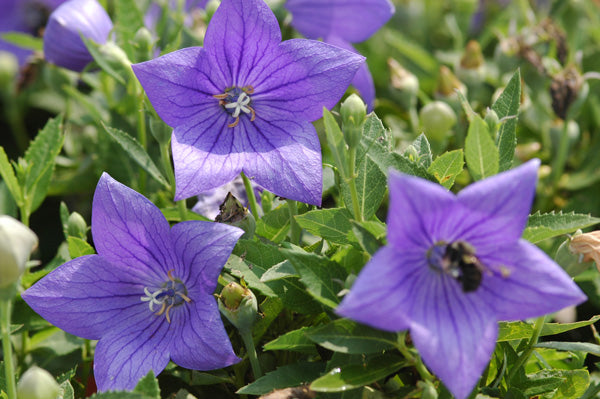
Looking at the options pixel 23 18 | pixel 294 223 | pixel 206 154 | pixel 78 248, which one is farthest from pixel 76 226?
pixel 23 18

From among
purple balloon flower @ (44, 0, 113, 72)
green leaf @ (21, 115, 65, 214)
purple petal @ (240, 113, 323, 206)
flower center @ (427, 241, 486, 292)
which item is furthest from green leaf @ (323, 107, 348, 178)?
purple balloon flower @ (44, 0, 113, 72)

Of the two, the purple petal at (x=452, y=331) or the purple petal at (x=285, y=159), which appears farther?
the purple petal at (x=285, y=159)

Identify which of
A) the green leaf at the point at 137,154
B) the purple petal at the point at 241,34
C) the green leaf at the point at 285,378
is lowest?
the green leaf at the point at 285,378

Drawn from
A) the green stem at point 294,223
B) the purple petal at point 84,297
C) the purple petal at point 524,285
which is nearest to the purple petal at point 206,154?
the green stem at point 294,223

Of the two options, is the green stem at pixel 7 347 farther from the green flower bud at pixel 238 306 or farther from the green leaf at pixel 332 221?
the green leaf at pixel 332 221

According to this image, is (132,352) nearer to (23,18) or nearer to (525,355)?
(525,355)

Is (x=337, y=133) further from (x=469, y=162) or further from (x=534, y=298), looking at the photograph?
(x=534, y=298)
